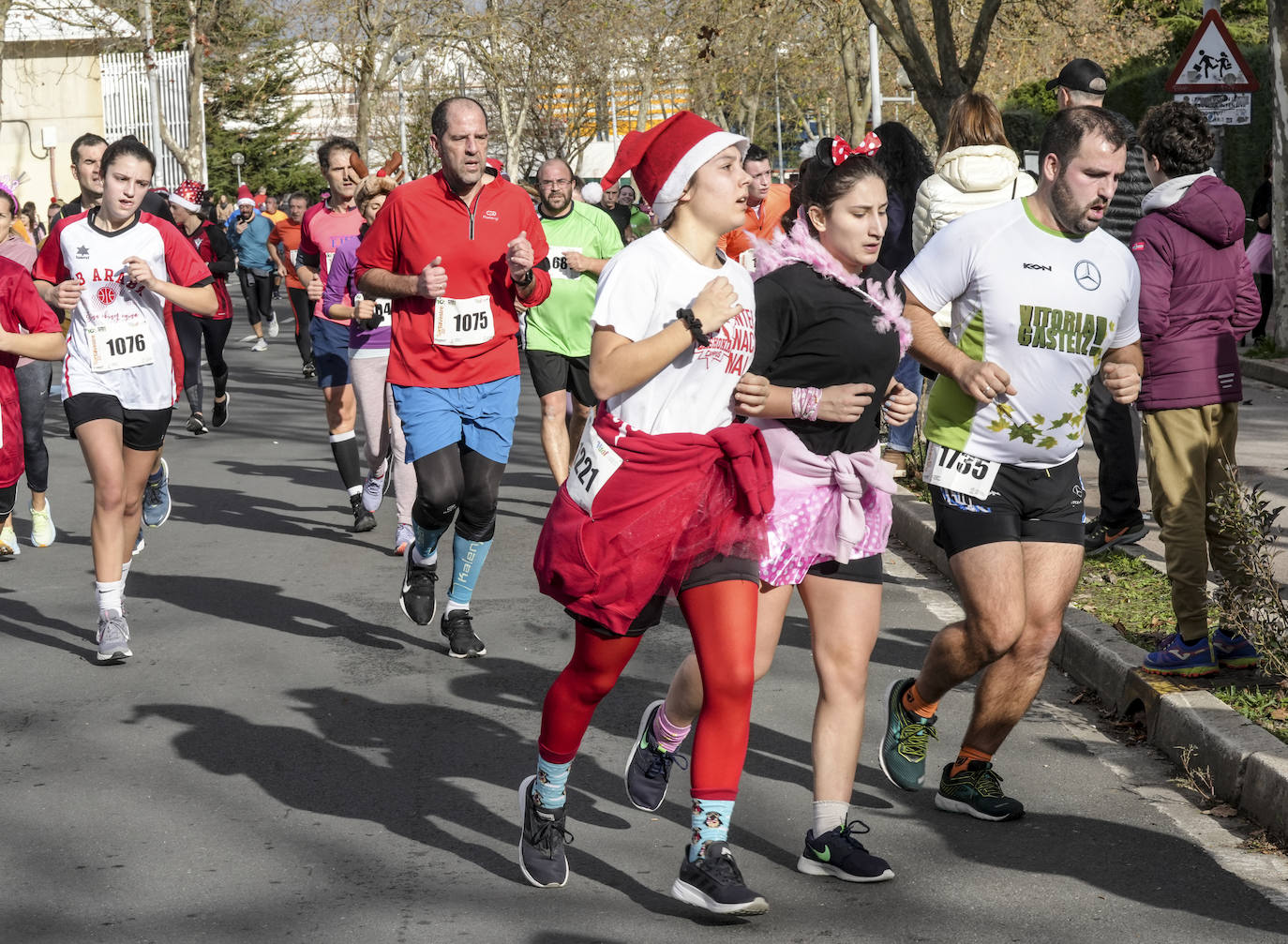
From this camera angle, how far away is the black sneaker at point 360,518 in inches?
408

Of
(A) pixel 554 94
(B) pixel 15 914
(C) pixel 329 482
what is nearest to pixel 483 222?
(B) pixel 15 914

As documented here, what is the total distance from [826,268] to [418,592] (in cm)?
330

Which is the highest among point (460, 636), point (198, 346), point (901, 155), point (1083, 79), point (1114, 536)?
point (1083, 79)

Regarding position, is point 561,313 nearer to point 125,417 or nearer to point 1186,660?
point 125,417

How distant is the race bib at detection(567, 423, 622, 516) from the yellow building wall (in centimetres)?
5819

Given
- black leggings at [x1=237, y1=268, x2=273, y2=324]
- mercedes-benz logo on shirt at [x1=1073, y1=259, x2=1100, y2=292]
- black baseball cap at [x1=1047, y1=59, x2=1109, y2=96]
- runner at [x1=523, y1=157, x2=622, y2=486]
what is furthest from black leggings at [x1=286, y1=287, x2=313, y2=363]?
mercedes-benz logo on shirt at [x1=1073, y1=259, x2=1100, y2=292]

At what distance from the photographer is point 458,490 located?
7176 millimetres

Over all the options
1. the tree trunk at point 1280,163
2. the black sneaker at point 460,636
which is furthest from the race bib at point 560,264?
the tree trunk at point 1280,163

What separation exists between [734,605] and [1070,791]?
5.29 feet

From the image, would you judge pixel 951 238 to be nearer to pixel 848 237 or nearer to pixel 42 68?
pixel 848 237

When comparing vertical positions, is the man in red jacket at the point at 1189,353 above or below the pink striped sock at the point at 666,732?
above

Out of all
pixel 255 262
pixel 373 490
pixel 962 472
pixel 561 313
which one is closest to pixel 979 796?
pixel 962 472

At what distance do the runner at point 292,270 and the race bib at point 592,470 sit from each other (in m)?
13.6

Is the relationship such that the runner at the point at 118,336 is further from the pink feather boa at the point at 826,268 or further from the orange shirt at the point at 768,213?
the orange shirt at the point at 768,213
